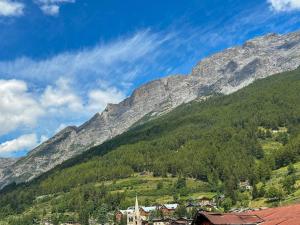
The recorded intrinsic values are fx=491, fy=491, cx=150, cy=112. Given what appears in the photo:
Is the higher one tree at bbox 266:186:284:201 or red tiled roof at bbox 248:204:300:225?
tree at bbox 266:186:284:201

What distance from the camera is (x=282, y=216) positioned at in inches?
1839

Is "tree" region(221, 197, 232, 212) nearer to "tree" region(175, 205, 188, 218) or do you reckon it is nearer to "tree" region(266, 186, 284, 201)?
"tree" region(175, 205, 188, 218)

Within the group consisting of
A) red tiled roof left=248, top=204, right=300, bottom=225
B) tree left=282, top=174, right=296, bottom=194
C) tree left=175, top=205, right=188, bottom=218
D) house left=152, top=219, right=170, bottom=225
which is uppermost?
tree left=282, top=174, right=296, bottom=194

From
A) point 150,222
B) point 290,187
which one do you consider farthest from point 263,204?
point 150,222

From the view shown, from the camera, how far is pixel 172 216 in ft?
630

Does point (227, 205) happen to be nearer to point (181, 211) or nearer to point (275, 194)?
point (181, 211)

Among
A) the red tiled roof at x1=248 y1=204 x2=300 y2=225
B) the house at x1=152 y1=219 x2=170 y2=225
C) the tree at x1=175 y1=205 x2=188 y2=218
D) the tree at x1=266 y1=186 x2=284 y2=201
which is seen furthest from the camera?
the tree at x1=175 y1=205 x2=188 y2=218

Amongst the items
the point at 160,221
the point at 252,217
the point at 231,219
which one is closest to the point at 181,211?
the point at 160,221

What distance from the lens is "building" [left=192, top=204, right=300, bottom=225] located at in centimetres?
4650

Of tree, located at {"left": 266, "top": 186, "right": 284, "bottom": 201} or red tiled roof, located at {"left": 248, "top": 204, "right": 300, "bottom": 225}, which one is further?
tree, located at {"left": 266, "top": 186, "right": 284, "bottom": 201}

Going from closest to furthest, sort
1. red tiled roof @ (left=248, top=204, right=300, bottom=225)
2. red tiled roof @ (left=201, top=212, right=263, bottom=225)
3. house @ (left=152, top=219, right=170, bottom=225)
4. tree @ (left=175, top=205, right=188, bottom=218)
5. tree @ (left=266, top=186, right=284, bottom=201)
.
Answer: red tiled roof @ (left=248, top=204, right=300, bottom=225), red tiled roof @ (left=201, top=212, right=263, bottom=225), tree @ (left=266, top=186, right=284, bottom=201), house @ (left=152, top=219, right=170, bottom=225), tree @ (left=175, top=205, right=188, bottom=218)

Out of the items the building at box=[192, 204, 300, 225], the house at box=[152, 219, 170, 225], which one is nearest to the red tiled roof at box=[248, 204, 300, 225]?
the building at box=[192, 204, 300, 225]

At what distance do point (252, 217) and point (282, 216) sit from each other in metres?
5.50

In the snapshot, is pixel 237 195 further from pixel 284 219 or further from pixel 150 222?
pixel 284 219
